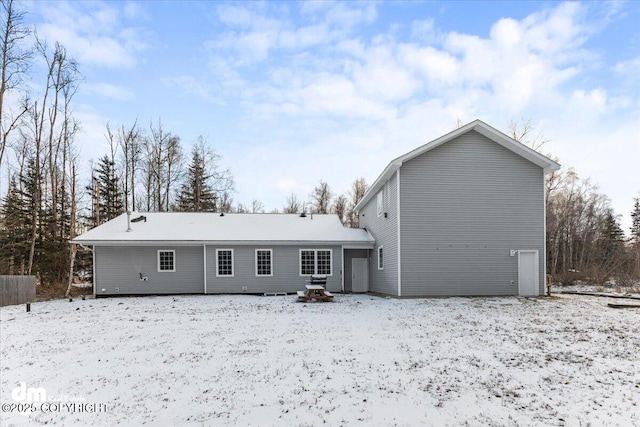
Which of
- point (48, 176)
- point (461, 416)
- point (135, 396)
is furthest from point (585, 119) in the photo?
point (48, 176)

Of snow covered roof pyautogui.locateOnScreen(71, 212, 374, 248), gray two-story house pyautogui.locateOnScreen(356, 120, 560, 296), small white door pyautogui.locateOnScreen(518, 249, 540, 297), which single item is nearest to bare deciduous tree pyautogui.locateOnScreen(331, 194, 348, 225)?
snow covered roof pyautogui.locateOnScreen(71, 212, 374, 248)

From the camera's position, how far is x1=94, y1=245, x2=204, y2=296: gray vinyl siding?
18.0 metres

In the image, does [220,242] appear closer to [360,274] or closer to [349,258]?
[349,258]

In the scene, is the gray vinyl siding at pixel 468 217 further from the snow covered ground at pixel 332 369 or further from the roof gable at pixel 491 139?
the snow covered ground at pixel 332 369

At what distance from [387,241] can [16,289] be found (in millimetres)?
15734

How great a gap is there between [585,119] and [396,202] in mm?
8571

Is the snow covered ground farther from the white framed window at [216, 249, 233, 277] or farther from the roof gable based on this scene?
the white framed window at [216, 249, 233, 277]

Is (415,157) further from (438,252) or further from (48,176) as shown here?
(48,176)

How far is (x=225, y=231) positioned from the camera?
1959cm

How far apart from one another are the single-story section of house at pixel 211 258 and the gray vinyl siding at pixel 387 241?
2.59 ft

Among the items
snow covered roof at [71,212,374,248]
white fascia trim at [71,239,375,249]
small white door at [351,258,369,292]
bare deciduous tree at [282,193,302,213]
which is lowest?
small white door at [351,258,369,292]

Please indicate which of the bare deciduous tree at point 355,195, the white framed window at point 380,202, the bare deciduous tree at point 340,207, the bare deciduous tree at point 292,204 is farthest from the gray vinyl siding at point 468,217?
the bare deciduous tree at point 292,204

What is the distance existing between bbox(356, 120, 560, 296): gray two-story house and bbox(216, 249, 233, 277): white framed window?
768 cm

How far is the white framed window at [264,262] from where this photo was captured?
18781 millimetres
